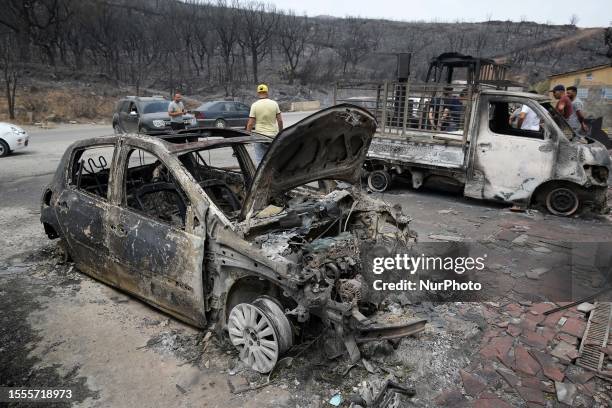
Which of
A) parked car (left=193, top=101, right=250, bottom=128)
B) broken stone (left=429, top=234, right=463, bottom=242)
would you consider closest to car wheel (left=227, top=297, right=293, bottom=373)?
broken stone (left=429, top=234, right=463, bottom=242)

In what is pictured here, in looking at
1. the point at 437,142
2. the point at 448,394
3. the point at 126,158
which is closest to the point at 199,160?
the point at 126,158

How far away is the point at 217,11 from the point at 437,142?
2105 inches

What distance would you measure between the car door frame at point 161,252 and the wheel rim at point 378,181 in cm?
571

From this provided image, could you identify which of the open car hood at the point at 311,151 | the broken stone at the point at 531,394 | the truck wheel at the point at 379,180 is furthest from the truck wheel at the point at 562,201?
the broken stone at the point at 531,394

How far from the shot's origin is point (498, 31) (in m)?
62.8

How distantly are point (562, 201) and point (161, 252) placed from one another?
253 inches

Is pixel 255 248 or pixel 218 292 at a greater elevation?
pixel 255 248

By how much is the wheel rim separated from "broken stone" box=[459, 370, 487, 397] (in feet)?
18.8

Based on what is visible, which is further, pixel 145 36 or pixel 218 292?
pixel 145 36

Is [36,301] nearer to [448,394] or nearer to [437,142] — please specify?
[448,394]

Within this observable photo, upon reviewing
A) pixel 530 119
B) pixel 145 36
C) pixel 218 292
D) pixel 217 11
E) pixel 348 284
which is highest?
pixel 217 11

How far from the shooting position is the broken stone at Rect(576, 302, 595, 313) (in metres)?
4.01

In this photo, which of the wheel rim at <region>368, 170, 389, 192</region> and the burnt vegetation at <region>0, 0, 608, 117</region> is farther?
the burnt vegetation at <region>0, 0, 608, 117</region>

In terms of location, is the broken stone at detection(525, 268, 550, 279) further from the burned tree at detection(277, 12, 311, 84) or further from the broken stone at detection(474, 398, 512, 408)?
the burned tree at detection(277, 12, 311, 84)
